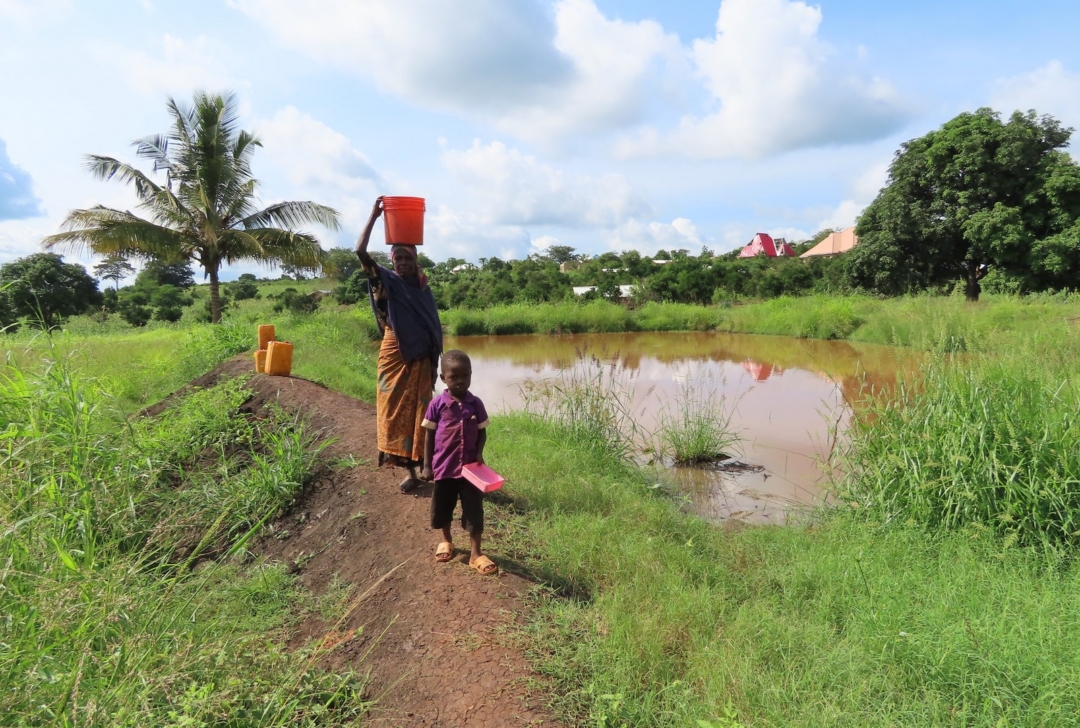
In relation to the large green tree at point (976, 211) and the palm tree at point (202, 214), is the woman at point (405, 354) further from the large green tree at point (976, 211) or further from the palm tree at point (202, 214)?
the large green tree at point (976, 211)

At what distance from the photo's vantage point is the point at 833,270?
21.0 meters

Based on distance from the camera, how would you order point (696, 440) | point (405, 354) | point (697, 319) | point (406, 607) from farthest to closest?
point (697, 319)
point (696, 440)
point (405, 354)
point (406, 607)

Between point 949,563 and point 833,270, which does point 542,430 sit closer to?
point 949,563

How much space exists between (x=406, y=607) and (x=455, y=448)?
643 mm

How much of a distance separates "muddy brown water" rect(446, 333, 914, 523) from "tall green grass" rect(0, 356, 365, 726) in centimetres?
300

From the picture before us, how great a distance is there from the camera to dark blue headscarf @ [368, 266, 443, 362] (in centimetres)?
309

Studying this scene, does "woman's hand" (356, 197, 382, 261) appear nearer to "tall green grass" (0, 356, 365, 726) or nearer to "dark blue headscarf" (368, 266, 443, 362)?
"dark blue headscarf" (368, 266, 443, 362)

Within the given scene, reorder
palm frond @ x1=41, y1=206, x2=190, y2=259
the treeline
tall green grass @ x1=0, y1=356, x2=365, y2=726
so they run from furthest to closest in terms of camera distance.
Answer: the treeline, palm frond @ x1=41, y1=206, x2=190, y2=259, tall green grass @ x1=0, y1=356, x2=365, y2=726

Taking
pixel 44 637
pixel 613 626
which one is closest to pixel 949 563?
pixel 613 626

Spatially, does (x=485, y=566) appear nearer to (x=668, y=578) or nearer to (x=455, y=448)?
(x=455, y=448)

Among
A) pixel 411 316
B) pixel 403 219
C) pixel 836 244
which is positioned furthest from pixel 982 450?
pixel 836 244

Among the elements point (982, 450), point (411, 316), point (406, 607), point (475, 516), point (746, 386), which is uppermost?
point (411, 316)

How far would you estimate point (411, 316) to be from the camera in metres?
3.15

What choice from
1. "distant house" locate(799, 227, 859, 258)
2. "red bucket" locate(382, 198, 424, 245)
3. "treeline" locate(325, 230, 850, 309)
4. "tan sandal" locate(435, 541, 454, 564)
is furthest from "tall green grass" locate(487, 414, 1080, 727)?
"distant house" locate(799, 227, 859, 258)
